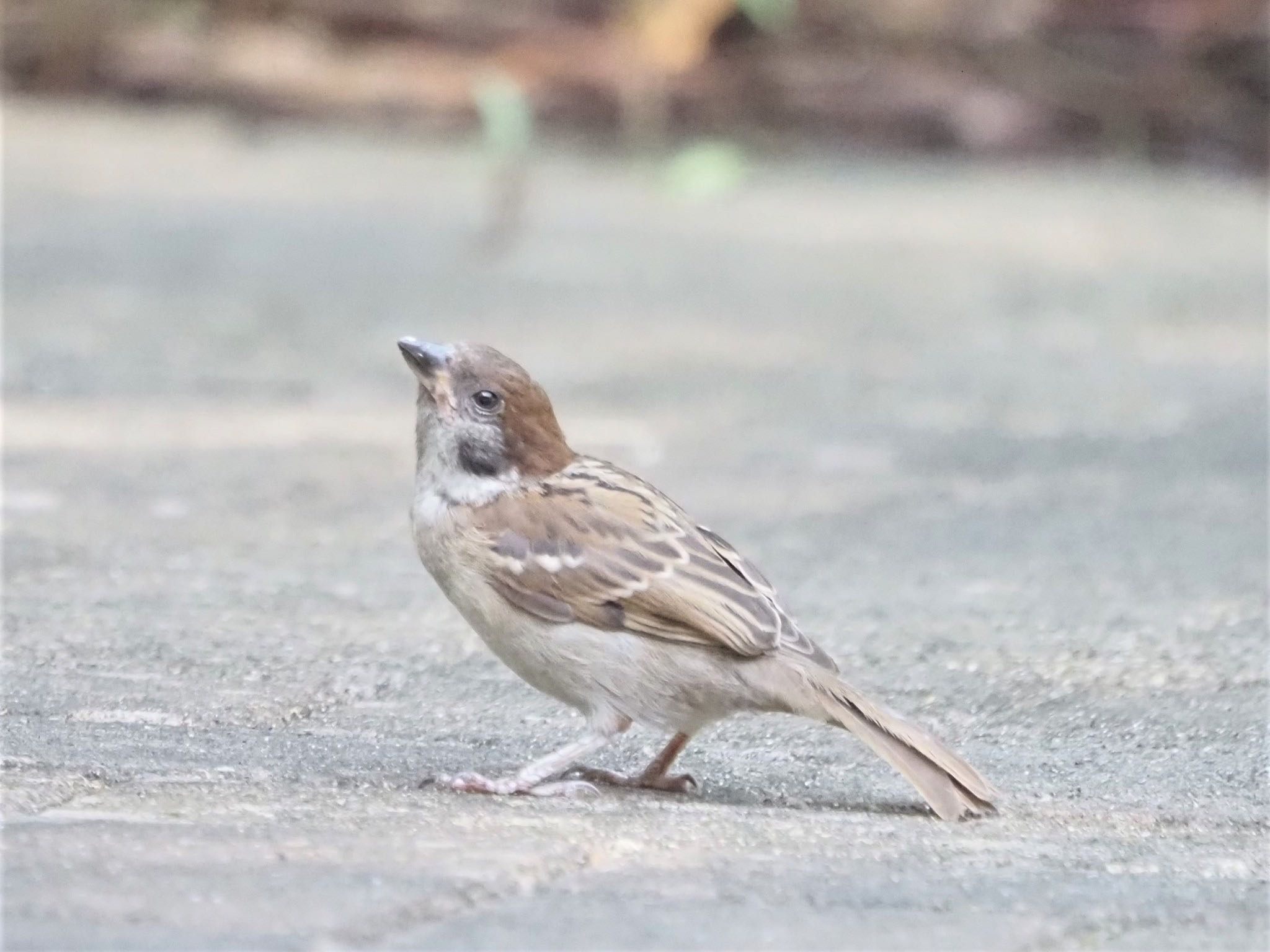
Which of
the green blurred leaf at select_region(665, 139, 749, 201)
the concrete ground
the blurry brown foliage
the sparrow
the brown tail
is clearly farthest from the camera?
the blurry brown foliage

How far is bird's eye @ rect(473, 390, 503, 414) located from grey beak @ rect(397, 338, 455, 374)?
3.2 inches

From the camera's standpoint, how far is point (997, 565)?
16.8 ft

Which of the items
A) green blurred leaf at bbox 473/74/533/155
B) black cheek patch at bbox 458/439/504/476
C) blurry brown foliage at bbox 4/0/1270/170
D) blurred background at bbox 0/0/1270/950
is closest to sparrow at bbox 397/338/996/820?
black cheek patch at bbox 458/439/504/476

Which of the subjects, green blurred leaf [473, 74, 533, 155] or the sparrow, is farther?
green blurred leaf [473, 74, 533, 155]

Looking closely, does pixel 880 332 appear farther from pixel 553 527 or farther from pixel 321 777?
pixel 321 777

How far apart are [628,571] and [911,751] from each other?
0.56 meters

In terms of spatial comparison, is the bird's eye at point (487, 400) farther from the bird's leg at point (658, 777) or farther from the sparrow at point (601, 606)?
the bird's leg at point (658, 777)

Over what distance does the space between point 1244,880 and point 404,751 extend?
1.36 meters

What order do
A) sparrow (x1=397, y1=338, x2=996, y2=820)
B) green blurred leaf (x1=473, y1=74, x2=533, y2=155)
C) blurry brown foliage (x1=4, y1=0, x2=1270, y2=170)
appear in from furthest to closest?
blurry brown foliage (x1=4, y1=0, x2=1270, y2=170) < green blurred leaf (x1=473, y1=74, x2=533, y2=155) < sparrow (x1=397, y1=338, x2=996, y2=820)

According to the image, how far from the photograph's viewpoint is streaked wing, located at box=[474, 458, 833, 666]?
357 cm

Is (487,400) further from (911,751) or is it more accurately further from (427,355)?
(911,751)

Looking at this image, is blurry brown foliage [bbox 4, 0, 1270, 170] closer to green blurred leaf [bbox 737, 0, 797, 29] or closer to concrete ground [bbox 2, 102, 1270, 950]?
green blurred leaf [bbox 737, 0, 797, 29]

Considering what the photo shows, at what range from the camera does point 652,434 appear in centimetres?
634

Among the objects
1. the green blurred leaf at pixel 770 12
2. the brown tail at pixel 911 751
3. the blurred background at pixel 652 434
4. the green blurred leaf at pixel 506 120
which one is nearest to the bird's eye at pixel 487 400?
the blurred background at pixel 652 434
